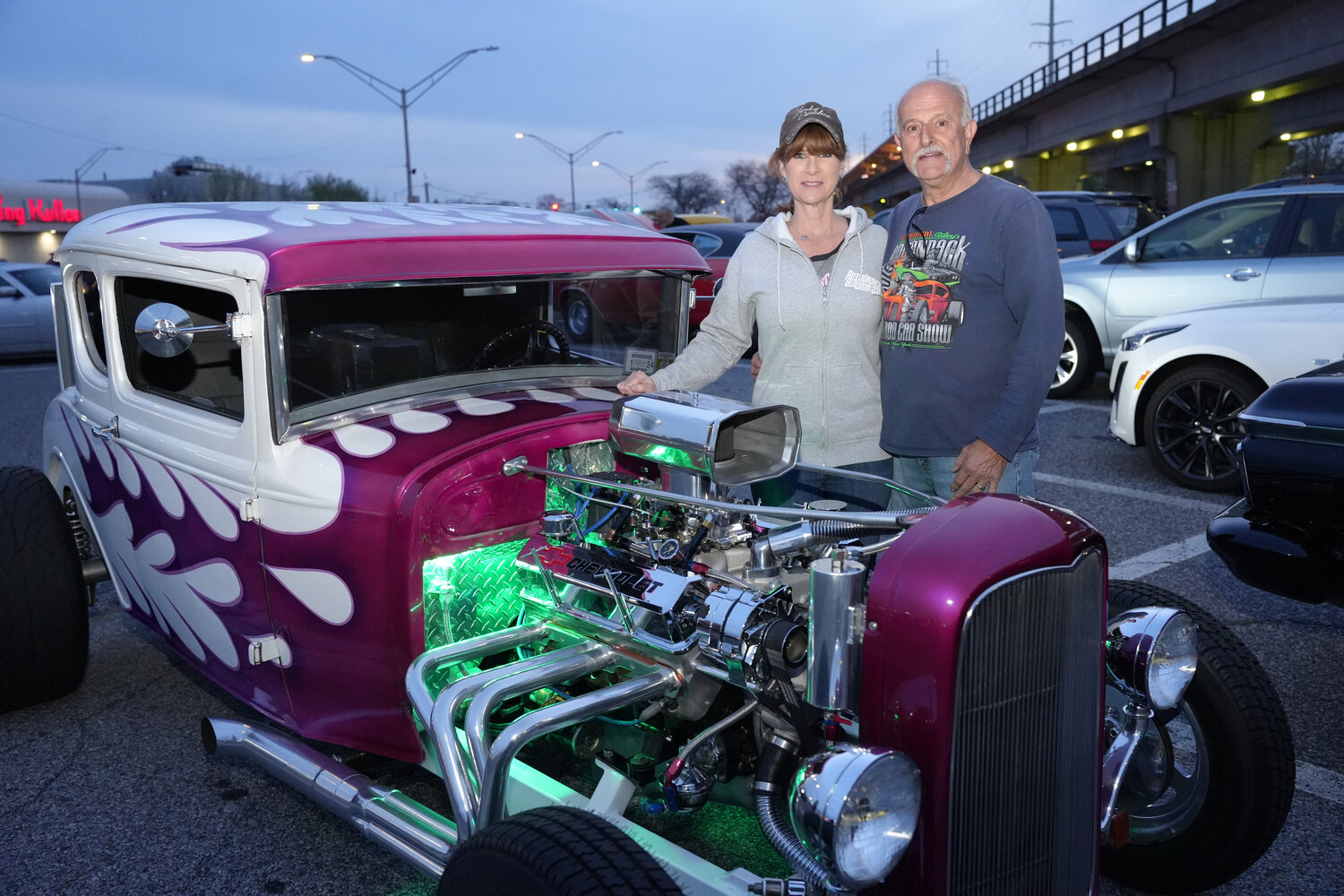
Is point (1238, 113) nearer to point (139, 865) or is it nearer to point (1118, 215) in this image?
point (1118, 215)

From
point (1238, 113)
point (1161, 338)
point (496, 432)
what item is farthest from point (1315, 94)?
point (496, 432)

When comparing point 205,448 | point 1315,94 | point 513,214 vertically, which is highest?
point 1315,94

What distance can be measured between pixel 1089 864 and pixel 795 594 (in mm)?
790

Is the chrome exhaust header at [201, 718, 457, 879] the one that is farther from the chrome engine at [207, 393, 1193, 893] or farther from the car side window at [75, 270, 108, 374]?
the car side window at [75, 270, 108, 374]

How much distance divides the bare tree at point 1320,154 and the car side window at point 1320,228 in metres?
28.4

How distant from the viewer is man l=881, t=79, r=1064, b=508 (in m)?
2.73

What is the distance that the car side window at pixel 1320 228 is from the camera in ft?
23.6

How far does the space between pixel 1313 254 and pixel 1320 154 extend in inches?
1250

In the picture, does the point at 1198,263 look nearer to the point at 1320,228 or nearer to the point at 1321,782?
A: the point at 1320,228

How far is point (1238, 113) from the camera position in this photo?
28844mm

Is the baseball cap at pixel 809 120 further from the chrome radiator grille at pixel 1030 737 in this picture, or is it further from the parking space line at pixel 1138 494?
the parking space line at pixel 1138 494

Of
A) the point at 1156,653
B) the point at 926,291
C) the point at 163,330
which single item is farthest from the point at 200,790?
the point at 1156,653

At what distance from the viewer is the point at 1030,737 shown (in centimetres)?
198

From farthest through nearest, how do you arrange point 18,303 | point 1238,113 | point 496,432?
point 1238,113, point 18,303, point 496,432
